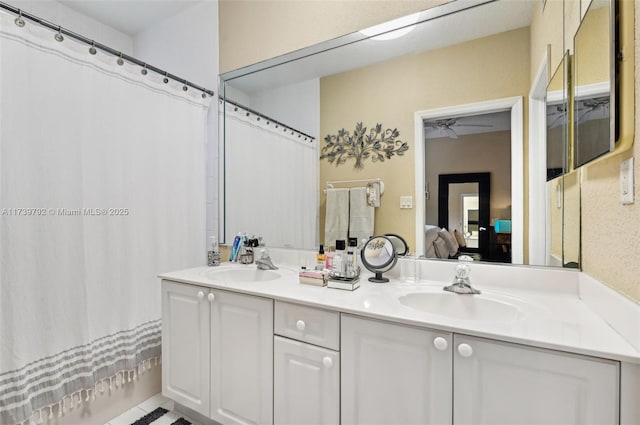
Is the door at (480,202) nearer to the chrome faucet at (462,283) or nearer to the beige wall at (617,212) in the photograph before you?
the chrome faucet at (462,283)

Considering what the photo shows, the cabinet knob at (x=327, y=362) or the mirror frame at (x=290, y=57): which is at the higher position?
the mirror frame at (x=290, y=57)

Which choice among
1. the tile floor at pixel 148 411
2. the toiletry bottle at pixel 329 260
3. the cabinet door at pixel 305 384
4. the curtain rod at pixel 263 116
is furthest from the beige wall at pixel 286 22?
the tile floor at pixel 148 411

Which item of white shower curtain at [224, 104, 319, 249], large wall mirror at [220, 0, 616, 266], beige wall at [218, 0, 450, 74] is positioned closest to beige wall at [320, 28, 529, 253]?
large wall mirror at [220, 0, 616, 266]

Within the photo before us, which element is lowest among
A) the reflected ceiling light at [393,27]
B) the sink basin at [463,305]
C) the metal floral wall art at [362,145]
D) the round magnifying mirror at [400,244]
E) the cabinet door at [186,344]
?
the cabinet door at [186,344]

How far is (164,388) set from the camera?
1635 millimetres

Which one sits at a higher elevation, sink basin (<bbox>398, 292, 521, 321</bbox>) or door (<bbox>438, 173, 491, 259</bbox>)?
door (<bbox>438, 173, 491, 259</bbox>)

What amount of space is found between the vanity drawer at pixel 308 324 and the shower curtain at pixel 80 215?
1006 mm

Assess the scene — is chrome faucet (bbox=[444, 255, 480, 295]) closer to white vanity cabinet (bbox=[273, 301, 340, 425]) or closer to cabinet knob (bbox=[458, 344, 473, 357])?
cabinet knob (bbox=[458, 344, 473, 357])

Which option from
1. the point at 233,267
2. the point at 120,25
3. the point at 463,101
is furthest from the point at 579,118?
the point at 120,25

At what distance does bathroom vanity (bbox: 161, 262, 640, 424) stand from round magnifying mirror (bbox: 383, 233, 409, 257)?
7.6 inches

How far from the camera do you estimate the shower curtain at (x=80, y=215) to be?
4.25ft

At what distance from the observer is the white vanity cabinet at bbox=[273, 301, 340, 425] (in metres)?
1.12

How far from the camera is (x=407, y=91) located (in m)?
1.57

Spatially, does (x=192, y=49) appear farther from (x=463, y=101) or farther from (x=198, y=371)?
(x=198, y=371)
